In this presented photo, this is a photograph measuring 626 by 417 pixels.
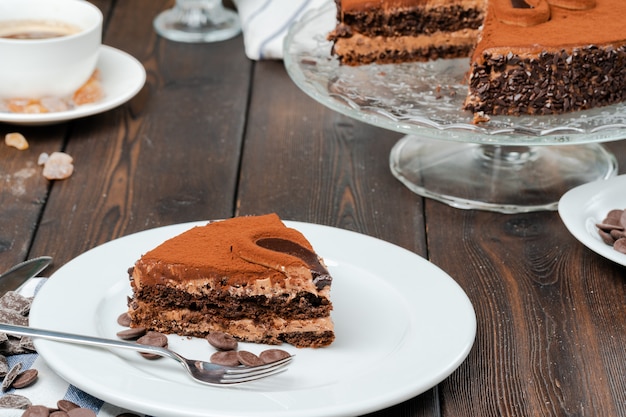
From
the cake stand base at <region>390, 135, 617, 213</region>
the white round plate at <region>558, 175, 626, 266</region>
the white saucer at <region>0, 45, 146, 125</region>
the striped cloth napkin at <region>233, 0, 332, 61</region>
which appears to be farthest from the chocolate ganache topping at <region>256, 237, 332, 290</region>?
the striped cloth napkin at <region>233, 0, 332, 61</region>

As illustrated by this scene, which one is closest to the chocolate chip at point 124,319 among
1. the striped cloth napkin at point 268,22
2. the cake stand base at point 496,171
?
the cake stand base at point 496,171

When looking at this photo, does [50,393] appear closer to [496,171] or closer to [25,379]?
[25,379]

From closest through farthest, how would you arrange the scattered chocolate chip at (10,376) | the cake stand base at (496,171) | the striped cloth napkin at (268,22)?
the scattered chocolate chip at (10,376), the cake stand base at (496,171), the striped cloth napkin at (268,22)

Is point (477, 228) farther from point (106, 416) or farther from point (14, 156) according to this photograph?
point (14, 156)

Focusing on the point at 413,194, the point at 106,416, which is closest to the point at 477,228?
the point at 413,194

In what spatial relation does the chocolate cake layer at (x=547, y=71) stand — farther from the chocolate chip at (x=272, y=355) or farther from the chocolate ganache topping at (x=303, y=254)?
the chocolate chip at (x=272, y=355)

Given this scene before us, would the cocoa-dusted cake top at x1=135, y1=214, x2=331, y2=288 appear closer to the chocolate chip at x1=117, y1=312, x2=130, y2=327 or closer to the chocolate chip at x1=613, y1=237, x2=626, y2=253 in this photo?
the chocolate chip at x1=117, y1=312, x2=130, y2=327

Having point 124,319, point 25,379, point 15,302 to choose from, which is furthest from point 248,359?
point 15,302
